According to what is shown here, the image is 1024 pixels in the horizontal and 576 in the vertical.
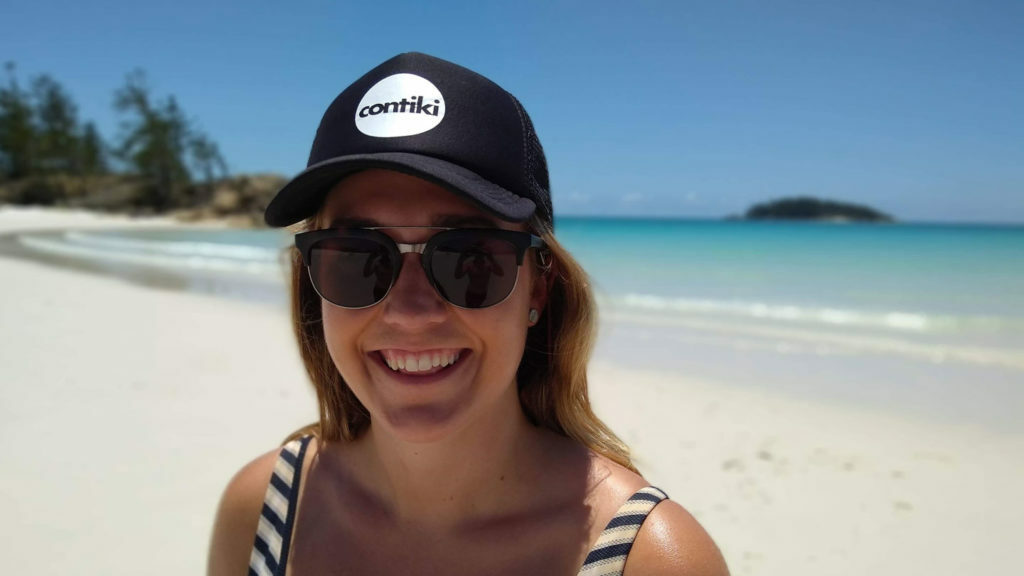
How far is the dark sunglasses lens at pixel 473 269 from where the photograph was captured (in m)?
1.46

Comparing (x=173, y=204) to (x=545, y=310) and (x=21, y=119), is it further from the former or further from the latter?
(x=545, y=310)

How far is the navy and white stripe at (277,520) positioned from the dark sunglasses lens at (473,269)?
72 centimetres

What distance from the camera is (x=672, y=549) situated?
1364mm

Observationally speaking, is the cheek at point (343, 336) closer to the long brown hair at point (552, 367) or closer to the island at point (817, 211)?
the long brown hair at point (552, 367)

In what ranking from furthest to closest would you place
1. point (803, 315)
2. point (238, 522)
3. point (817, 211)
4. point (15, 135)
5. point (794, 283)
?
point (817, 211) → point (15, 135) → point (794, 283) → point (803, 315) → point (238, 522)

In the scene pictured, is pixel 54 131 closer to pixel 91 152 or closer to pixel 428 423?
pixel 91 152

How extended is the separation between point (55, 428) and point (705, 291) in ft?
45.1

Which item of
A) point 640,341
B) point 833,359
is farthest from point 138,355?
point 833,359

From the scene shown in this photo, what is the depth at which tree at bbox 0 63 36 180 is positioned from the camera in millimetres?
67438

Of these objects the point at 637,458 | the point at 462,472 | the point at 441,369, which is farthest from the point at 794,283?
the point at 441,369

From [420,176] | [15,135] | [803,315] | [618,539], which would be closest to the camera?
[420,176]

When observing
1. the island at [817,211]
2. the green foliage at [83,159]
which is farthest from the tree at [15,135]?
the island at [817,211]

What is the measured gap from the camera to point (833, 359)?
8.34 metres

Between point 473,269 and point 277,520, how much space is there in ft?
2.81
